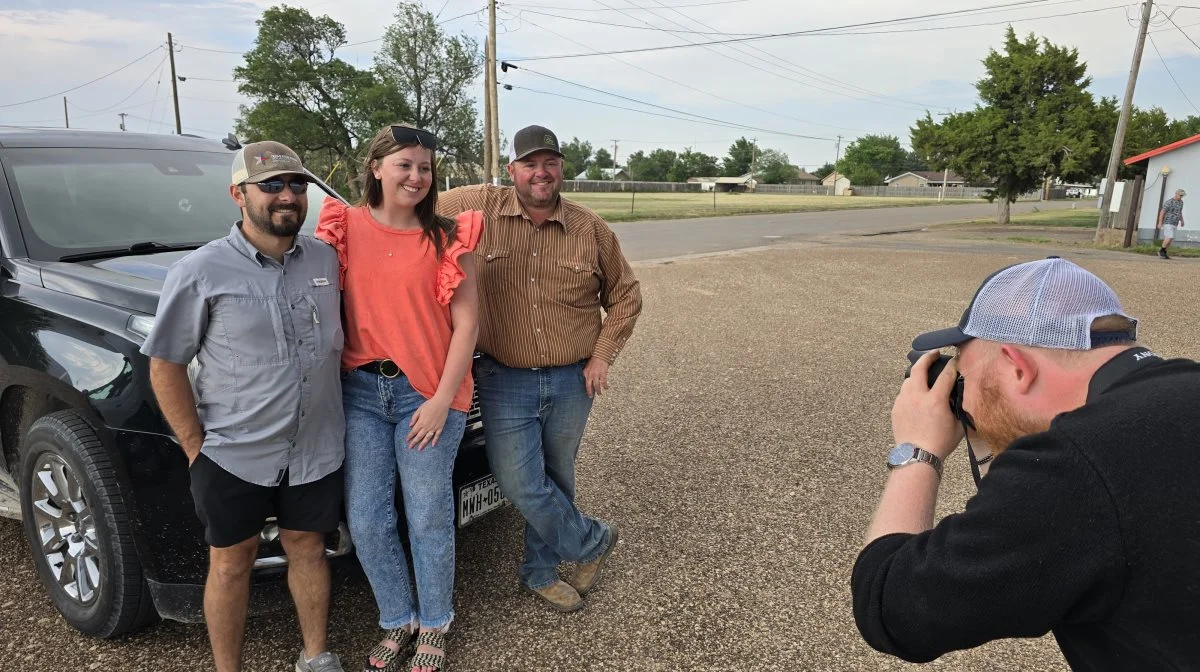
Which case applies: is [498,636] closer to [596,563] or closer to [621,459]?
[596,563]

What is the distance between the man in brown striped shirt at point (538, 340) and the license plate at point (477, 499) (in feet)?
0.52

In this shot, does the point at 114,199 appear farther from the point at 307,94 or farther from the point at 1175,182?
the point at 307,94

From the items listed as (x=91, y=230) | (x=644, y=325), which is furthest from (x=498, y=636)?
(x=644, y=325)

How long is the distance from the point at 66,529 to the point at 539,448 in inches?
68.6

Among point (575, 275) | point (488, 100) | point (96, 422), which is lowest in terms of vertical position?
point (96, 422)

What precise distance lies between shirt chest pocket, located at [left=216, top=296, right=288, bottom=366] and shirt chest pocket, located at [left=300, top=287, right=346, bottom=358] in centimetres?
8

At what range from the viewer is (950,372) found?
146 centimetres

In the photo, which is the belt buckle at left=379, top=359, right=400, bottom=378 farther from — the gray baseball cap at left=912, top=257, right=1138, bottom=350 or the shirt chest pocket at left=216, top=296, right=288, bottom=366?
the gray baseball cap at left=912, top=257, right=1138, bottom=350

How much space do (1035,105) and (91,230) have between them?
3083cm

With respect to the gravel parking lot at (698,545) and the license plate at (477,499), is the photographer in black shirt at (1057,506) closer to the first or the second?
the gravel parking lot at (698,545)

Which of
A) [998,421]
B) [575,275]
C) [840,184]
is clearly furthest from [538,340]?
[840,184]

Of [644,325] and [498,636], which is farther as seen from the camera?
[644,325]

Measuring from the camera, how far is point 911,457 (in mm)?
1472

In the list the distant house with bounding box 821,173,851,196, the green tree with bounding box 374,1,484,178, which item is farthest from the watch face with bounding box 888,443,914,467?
the distant house with bounding box 821,173,851,196
